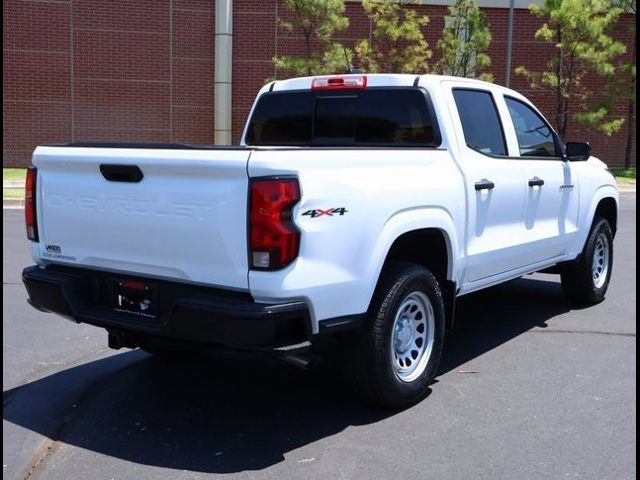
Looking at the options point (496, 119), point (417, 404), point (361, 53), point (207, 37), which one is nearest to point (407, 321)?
point (417, 404)

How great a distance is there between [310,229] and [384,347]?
96cm

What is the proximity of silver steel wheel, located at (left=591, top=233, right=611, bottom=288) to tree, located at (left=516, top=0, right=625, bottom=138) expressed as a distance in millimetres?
16340

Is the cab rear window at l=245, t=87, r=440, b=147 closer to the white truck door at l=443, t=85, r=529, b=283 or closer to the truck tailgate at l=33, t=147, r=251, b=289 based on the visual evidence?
the white truck door at l=443, t=85, r=529, b=283

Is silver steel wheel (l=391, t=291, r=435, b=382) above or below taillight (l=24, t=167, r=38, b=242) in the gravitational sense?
below

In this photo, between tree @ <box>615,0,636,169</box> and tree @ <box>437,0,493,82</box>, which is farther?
tree @ <box>615,0,636,169</box>

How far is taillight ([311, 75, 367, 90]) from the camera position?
547 cm

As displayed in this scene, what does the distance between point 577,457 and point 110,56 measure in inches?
830

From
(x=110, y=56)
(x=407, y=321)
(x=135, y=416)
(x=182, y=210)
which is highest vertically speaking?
(x=110, y=56)

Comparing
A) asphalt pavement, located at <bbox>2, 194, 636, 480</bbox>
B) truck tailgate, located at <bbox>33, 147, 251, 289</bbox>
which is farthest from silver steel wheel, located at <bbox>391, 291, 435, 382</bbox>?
truck tailgate, located at <bbox>33, 147, 251, 289</bbox>

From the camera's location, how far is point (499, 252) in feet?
17.9

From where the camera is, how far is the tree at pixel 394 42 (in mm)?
21453

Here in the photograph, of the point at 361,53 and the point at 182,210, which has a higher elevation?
the point at 361,53

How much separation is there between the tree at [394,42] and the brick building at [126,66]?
1.13 metres

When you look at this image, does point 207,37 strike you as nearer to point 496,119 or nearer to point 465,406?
point 496,119
